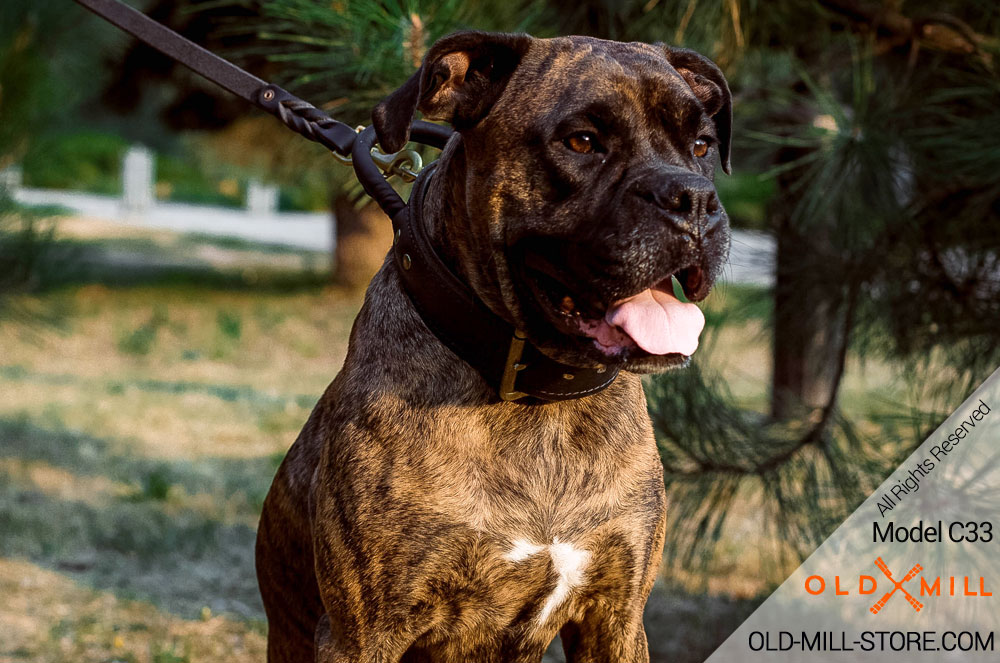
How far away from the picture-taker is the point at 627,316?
217 centimetres

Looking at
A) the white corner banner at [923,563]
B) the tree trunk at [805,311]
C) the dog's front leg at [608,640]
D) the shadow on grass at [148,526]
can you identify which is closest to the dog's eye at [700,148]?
the dog's front leg at [608,640]

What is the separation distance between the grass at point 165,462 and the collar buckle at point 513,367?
1.53 m

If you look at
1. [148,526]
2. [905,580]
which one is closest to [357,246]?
[148,526]

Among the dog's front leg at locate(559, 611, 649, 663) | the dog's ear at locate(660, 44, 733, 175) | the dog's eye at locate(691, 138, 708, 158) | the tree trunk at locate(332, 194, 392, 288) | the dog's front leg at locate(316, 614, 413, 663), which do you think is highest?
the dog's ear at locate(660, 44, 733, 175)

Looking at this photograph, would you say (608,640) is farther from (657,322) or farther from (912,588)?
(912,588)

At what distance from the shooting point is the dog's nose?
6.81 ft

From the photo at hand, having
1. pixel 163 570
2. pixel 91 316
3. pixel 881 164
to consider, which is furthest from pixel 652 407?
pixel 91 316

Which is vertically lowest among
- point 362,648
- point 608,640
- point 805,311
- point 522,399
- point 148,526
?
point 148,526

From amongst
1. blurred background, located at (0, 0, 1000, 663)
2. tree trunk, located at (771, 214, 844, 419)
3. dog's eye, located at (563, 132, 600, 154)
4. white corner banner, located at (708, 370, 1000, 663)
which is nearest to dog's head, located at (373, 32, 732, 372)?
dog's eye, located at (563, 132, 600, 154)

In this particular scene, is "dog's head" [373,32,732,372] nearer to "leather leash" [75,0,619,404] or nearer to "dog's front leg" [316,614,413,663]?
"leather leash" [75,0,619,404]

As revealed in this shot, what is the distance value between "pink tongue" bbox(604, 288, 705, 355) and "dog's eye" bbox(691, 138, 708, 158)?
1.21 feet

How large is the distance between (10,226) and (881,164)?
362cm

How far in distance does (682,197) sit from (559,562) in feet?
2.57

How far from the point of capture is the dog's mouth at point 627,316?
2.15 meters
